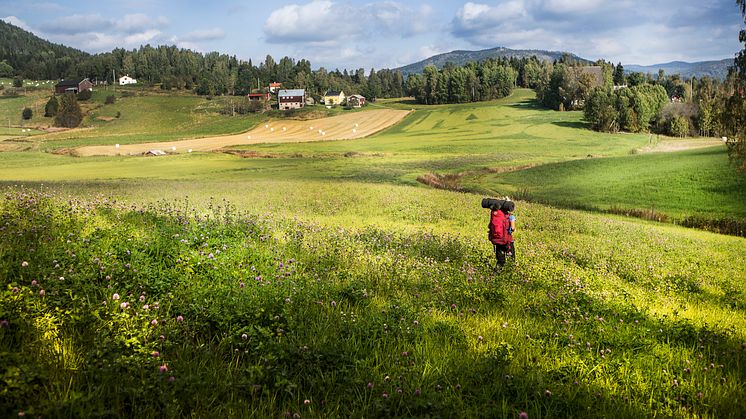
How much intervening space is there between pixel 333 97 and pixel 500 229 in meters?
74.2

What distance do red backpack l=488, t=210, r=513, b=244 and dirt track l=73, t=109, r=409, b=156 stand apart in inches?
1069

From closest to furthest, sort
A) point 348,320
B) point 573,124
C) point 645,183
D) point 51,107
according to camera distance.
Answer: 1. point 348,320
2. point 51,107
3. point 645,183
4. point 573,124

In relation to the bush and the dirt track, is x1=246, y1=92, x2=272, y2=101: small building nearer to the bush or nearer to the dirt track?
the dirt track

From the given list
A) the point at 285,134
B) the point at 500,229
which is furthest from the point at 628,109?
the point at 500,229

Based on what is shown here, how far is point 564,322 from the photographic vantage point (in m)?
7.33

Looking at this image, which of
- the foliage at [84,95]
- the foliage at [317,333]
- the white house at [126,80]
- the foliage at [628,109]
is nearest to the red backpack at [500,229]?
the foliage at [317,333]

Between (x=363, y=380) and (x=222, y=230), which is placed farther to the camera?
(x=222, y=230)

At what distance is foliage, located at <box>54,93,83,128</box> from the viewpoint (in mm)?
30188

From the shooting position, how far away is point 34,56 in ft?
119

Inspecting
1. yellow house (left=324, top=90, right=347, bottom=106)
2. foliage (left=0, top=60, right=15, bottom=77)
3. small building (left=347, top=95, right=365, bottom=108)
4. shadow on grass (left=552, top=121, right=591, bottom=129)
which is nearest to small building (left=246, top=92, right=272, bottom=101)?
yellow house (left=324, top=90, right=347, bottom=106)

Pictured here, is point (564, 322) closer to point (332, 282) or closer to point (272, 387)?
A: point (332, 282)

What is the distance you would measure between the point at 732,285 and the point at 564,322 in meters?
7.88

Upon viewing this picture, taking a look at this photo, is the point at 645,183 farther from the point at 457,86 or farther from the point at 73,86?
the point at 457,86

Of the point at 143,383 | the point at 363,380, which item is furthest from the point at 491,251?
the point at 143,383
